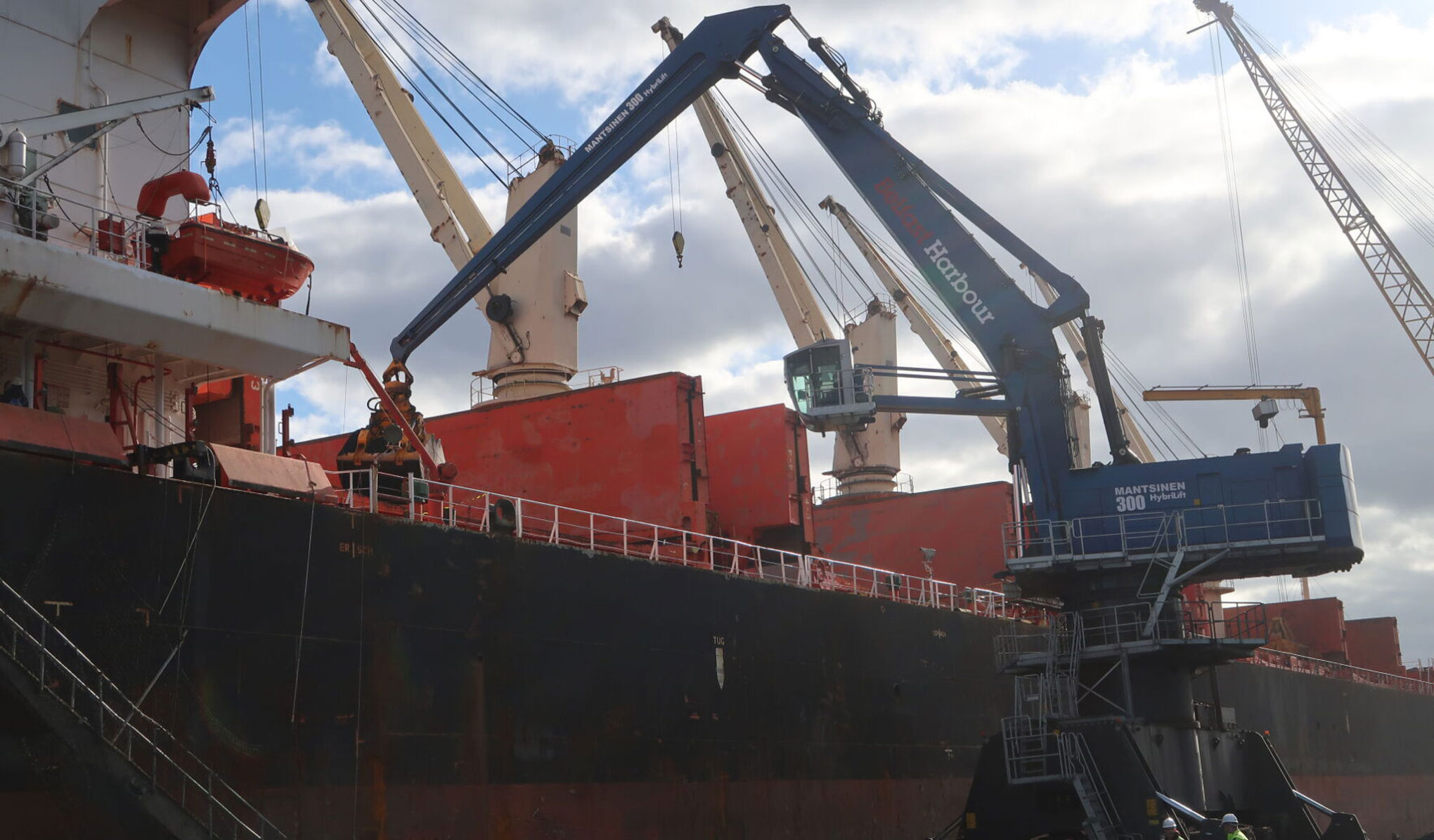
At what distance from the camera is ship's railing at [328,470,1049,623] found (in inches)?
691

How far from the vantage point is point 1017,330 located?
22.1 metres

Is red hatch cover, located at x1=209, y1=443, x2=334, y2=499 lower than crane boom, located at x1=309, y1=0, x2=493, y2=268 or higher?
lower

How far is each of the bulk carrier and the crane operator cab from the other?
1.80 meters

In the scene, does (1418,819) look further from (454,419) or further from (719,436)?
(454,419)

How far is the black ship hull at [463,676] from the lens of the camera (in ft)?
43.0

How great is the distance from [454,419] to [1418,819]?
116ft

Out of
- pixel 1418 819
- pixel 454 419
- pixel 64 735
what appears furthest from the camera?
pixel 1418 819

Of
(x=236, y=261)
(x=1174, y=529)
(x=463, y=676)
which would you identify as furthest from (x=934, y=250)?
(x=236, y=261)

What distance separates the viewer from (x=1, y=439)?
41.1 feet

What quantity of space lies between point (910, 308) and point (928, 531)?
21704 millimetres

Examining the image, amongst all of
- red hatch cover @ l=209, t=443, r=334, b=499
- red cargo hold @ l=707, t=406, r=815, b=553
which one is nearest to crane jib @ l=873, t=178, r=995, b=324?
red cargo hold @ l=707, t=406, r=815, b=553

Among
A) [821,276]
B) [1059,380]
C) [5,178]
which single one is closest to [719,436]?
[1059,380]

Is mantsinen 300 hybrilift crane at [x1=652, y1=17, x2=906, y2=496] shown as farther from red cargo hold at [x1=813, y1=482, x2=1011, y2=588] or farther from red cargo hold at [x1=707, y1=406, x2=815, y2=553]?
red cargo hold at [x1=707, y1=406, x2=815, y2=553]

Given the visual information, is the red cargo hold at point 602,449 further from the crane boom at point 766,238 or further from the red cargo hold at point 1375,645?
the red cargo hold at point 1375,645
